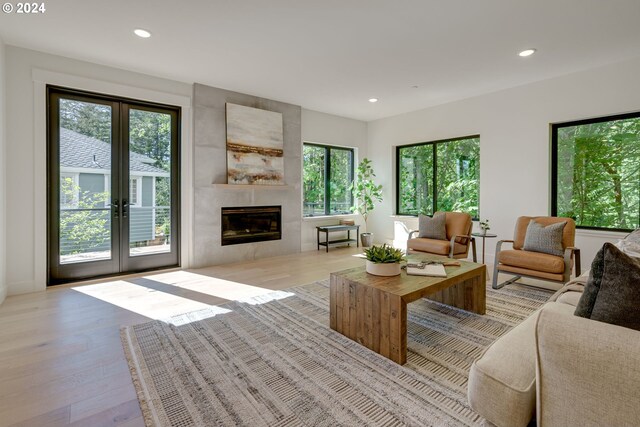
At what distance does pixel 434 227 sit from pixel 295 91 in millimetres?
3066

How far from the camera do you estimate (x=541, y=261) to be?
338cm

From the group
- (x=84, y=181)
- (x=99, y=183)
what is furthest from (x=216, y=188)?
(x=84, y=181)

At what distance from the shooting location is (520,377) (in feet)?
3.98

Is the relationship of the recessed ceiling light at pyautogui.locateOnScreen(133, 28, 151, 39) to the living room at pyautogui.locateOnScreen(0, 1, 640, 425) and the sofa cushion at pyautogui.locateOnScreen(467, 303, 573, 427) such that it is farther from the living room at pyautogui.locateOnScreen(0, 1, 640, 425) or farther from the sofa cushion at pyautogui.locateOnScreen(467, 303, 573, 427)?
the sofa cushion at pyautogui.locateOnScreen(467, 303, 573, 427)

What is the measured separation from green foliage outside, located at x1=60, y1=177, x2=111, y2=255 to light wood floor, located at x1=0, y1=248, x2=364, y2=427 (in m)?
0.53

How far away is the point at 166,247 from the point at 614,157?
20.8 ft

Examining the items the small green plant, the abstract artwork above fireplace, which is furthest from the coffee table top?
the abstract artwork above fireplace

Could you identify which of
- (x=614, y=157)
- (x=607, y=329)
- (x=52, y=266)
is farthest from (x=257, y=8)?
(x=614, y=157)

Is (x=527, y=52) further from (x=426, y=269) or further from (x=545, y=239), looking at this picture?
(x=426, y=269)

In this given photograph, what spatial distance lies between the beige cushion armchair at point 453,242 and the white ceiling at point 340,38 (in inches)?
80.7

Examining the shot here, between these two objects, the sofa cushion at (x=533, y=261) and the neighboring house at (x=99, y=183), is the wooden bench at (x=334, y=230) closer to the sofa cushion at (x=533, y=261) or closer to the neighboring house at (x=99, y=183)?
the neighboring house at (x=99, y=183)

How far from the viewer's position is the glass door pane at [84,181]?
389 centimetres

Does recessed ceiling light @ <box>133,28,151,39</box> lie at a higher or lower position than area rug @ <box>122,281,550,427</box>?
higher

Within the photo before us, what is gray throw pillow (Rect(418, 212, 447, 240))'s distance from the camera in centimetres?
471
